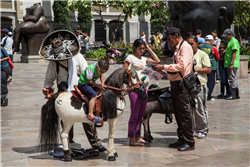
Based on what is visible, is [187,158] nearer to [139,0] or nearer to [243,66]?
[243,66]

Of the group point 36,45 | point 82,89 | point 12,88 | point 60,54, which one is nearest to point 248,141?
point 82,89

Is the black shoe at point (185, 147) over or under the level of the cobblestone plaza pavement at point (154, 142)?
over

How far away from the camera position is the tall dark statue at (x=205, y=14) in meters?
13.2

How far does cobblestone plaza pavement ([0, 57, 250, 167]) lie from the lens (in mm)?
5088

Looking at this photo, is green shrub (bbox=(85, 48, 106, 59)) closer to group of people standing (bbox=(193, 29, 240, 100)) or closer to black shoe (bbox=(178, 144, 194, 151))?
group of people standing (bbox=(193, 29, 240, 100))

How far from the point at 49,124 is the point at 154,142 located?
208cm

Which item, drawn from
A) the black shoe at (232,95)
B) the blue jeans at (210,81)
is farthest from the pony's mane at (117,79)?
the black shoe at (232,95)

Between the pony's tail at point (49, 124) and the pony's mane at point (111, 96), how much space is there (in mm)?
728

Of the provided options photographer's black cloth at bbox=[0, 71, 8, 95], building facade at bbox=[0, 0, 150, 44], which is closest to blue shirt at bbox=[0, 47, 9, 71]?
photographer's black cloth at bbox=[0, 71, 8, 95]

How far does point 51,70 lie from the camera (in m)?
5.24

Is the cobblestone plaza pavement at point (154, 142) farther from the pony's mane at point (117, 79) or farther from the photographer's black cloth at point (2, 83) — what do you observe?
the pony's mane at point (117, 79)

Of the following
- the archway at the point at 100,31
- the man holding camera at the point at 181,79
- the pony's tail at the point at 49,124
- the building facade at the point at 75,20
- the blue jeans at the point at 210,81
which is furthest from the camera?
the building facade at the point at 75,20

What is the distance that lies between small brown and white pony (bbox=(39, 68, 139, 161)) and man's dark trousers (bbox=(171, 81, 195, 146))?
862 millimetres

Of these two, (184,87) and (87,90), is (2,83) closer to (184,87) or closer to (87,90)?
(87,90)
